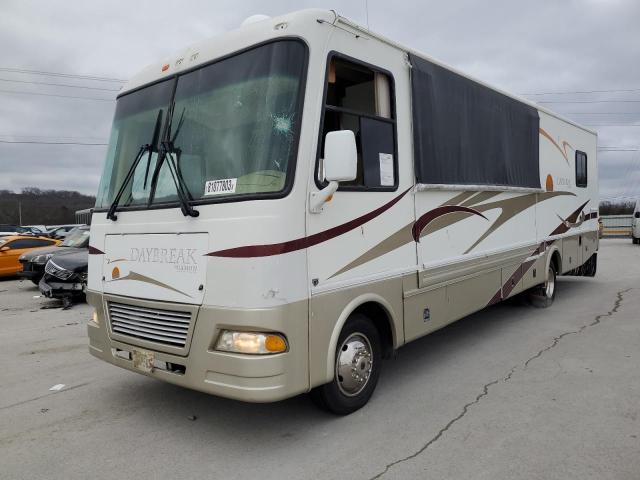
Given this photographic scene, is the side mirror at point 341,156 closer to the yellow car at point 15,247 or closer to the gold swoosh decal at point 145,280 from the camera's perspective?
the gold swoosh decal at point 145,280

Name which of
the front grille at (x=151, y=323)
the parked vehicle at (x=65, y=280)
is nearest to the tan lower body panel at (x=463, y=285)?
the front grille at (x=151, y=323)

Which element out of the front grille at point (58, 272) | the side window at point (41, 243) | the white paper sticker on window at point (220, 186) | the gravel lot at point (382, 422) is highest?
the white paper sticker on window at point (220, 186)

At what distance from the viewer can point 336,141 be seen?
3.38m

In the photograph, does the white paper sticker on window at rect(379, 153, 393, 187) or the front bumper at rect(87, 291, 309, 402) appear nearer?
the front bumper at rect(87, 291, 309, 402)

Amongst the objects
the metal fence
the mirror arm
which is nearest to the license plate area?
the mirror arm

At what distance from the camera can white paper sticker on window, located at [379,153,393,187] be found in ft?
14.0

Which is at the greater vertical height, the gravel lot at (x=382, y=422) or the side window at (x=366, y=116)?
A: the side window at (x=366, y=116)

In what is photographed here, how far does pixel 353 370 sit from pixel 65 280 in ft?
26.1

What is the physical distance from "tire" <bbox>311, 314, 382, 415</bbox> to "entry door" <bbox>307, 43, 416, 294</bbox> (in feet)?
1.38

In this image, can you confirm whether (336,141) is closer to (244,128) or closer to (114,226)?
(244,128)

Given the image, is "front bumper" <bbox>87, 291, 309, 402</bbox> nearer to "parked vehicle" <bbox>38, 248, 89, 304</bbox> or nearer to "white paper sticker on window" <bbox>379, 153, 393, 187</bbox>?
"white paper sticker on window" <bbox>379, 153, 393, 187</bbox>

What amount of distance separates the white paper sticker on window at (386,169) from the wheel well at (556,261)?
5.35m

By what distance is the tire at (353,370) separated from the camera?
3896mm

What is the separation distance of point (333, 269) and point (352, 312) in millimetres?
495
